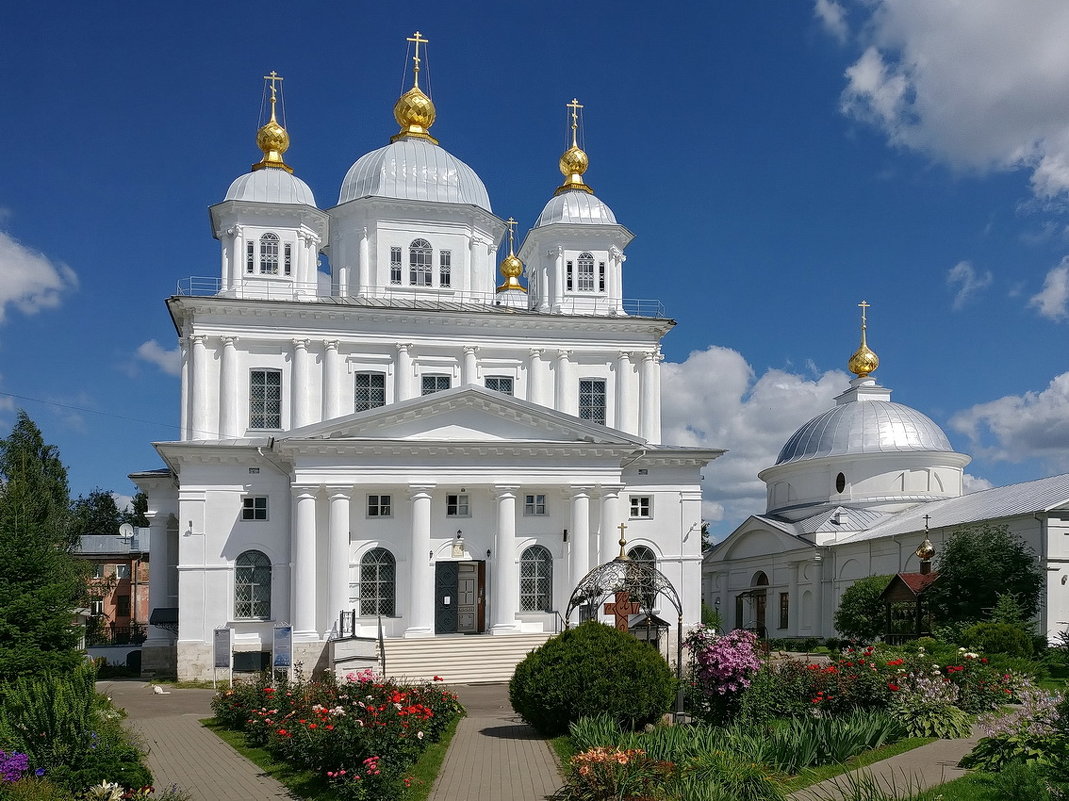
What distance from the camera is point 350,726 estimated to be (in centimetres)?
1431

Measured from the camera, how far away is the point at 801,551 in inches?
1975

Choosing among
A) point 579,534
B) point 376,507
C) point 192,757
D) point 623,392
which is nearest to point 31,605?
point 192,757

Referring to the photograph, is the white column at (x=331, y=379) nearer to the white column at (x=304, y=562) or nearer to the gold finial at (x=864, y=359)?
the white column at (x=304, y=562)

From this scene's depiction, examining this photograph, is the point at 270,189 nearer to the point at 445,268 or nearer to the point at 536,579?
the point at 445,268

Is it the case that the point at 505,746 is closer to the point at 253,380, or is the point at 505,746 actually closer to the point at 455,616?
the point at 455,616

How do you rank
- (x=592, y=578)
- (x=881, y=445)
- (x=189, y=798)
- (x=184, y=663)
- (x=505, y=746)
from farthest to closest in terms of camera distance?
(x=881, y=445)
(x=184, y=663)
(x=592, y=578)
(x=505, y=746)
(x=189, y=798)

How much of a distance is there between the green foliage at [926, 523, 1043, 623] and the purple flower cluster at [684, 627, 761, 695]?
19283 millimetres

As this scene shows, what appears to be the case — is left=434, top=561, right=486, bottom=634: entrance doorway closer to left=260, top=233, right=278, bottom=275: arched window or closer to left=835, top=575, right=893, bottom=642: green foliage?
left=260, top=233, right=278, bottom=275: arched window

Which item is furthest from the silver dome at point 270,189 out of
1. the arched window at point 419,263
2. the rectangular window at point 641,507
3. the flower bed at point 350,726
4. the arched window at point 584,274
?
the flower bed at point 350,726

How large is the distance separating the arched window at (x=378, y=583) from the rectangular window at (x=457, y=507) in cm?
239

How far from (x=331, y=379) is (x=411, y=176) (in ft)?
28.1

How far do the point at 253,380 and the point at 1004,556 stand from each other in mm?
25704

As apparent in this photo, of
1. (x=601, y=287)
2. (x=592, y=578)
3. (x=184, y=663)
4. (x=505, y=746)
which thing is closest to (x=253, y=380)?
(x=184, y=663)

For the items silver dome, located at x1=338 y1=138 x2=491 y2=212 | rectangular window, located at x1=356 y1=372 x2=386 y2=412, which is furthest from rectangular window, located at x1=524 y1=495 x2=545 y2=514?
silver dome, located at x1=338 y1=138 x2=491 y2=212
